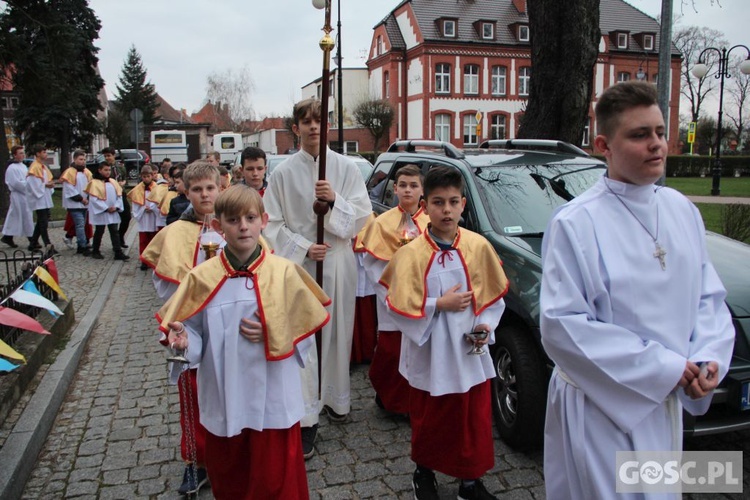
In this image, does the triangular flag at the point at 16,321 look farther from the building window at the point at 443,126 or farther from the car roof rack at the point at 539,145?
the building window at the point at 443,126

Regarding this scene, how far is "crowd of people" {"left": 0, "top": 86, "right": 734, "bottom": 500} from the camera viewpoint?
2.20 meters

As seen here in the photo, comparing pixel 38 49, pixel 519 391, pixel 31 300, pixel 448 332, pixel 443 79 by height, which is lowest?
pixel 519 391

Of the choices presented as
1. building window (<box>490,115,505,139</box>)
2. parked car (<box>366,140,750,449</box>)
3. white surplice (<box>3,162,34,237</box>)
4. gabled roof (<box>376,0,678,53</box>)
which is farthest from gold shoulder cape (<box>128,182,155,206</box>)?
building window (<box>490,115,505,139</box>)

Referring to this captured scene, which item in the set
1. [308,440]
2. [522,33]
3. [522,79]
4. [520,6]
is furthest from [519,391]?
[520,6]

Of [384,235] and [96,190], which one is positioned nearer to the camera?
[384,235]

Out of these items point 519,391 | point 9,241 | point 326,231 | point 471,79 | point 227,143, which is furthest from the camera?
point 471,79

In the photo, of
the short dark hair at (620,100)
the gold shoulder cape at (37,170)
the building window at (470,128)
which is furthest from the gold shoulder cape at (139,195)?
the building window at (470,128)

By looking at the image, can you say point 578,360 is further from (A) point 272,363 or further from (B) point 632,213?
(A) point 272,363

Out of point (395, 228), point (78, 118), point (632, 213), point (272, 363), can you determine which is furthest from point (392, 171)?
point (78, 118)

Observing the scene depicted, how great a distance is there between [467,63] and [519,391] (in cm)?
4697

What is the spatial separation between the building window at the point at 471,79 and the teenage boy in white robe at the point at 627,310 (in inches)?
1882

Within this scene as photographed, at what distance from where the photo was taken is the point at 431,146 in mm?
6426

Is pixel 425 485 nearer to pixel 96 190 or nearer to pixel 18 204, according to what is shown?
pixel 96 190

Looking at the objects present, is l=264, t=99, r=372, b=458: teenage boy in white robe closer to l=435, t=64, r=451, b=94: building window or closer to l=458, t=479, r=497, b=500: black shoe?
l=458, t=479, r=497, b=500: black shoe
